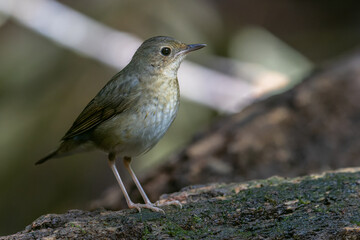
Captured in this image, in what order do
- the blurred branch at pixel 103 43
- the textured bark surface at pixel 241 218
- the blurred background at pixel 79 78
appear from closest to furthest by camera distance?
the textured bark surface at pixel 241 218, the blurred background at pixel 79 78, the blurred branch at pixel 103 43

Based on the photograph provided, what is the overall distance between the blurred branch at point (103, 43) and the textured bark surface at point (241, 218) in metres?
5.71

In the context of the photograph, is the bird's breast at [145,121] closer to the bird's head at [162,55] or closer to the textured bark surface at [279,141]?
the bird's head at [162,55]

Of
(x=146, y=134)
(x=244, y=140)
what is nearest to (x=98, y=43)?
(x=244, y=140)

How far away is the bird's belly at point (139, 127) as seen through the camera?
4574 mm

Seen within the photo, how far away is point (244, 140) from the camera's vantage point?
22.4ft

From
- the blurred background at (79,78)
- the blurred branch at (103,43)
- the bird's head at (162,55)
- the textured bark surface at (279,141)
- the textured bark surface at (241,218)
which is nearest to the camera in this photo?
the textured bark surface at (241,218)

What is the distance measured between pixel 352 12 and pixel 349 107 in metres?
7.71

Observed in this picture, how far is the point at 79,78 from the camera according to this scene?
1005 cm

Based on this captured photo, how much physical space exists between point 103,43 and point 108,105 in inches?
225

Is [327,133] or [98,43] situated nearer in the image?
[327,133]

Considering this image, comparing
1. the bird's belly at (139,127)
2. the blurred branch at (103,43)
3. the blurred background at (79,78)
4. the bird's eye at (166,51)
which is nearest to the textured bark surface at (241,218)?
the bird's belly at (139,127)

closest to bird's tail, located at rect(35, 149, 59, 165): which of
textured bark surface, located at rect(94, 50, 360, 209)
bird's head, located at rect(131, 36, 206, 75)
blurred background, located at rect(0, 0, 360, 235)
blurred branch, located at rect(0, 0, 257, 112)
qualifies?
bird's head, located at rect(131, 36, 206, 75)

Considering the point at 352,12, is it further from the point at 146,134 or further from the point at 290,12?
the point at 146,134

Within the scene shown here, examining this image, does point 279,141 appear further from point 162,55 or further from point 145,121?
point 145,121
